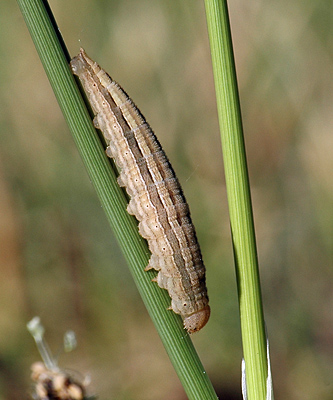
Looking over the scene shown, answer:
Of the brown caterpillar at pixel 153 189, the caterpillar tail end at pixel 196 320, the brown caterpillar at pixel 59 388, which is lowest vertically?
the brown caterpillar at pixel 59 388

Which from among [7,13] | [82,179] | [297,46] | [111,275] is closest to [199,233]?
[111,275]

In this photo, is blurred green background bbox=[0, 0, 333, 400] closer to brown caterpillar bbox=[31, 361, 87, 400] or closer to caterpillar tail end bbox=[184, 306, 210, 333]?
caterpillar tail end bbox=[184, 306, 210, 333]

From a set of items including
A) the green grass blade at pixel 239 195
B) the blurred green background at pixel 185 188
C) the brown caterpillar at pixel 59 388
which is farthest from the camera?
the blurred green background at pixel 185 188

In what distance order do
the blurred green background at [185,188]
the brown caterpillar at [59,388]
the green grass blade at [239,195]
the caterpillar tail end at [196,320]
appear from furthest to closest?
the blurred green background at [185,188], the caterpillar tail end at [196,320], the brown caterpillar at [59,388], the green grass blade at [239,195]

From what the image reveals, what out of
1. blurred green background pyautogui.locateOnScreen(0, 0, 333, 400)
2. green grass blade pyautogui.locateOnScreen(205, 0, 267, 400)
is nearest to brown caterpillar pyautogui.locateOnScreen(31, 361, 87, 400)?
green grass blade pyautogui.locateOnScreen(205, 0, 267, 400)

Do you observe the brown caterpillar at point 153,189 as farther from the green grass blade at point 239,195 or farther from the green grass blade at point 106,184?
the green grass blade at point 239,195

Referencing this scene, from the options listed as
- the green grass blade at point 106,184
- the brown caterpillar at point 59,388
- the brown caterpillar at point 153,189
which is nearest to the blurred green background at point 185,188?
the brown caterpillar at point 153,189
